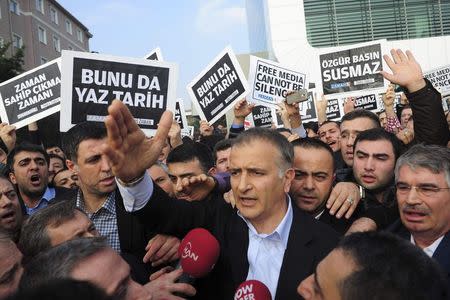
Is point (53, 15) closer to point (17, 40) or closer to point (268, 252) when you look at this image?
point (17, 40)

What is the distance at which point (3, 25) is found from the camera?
36000mm

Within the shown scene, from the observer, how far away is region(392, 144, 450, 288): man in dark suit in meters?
2.43

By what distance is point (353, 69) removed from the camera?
26.4 feet

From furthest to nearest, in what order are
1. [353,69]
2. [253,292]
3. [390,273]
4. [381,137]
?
[353,69] → [381,137] → [253,292] → [390,273]

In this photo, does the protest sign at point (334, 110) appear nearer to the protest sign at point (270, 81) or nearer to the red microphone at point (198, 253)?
the protest sign at point (270, 81)

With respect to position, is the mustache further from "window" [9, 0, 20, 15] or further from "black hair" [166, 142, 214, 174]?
"window" [9, 0, 20, 15]

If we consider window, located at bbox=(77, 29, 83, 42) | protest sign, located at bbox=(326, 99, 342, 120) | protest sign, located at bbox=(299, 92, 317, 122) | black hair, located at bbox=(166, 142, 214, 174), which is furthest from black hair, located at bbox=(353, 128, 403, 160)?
window, located at bbox=(77, 29, 83, 42)

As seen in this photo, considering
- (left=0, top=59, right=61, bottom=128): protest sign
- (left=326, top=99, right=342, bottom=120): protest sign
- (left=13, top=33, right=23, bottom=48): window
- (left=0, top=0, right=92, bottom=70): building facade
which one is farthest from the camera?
(left=13, top=33, right=23, bottom=48): window

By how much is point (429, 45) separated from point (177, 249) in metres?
20.9

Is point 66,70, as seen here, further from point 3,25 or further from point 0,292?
point 3,25

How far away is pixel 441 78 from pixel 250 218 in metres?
8.05

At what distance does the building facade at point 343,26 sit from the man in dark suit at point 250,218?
1796 cm

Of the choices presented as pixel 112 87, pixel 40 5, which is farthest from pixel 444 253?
pixel 40 5

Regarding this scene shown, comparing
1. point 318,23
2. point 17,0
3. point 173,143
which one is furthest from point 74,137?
point 17,0
